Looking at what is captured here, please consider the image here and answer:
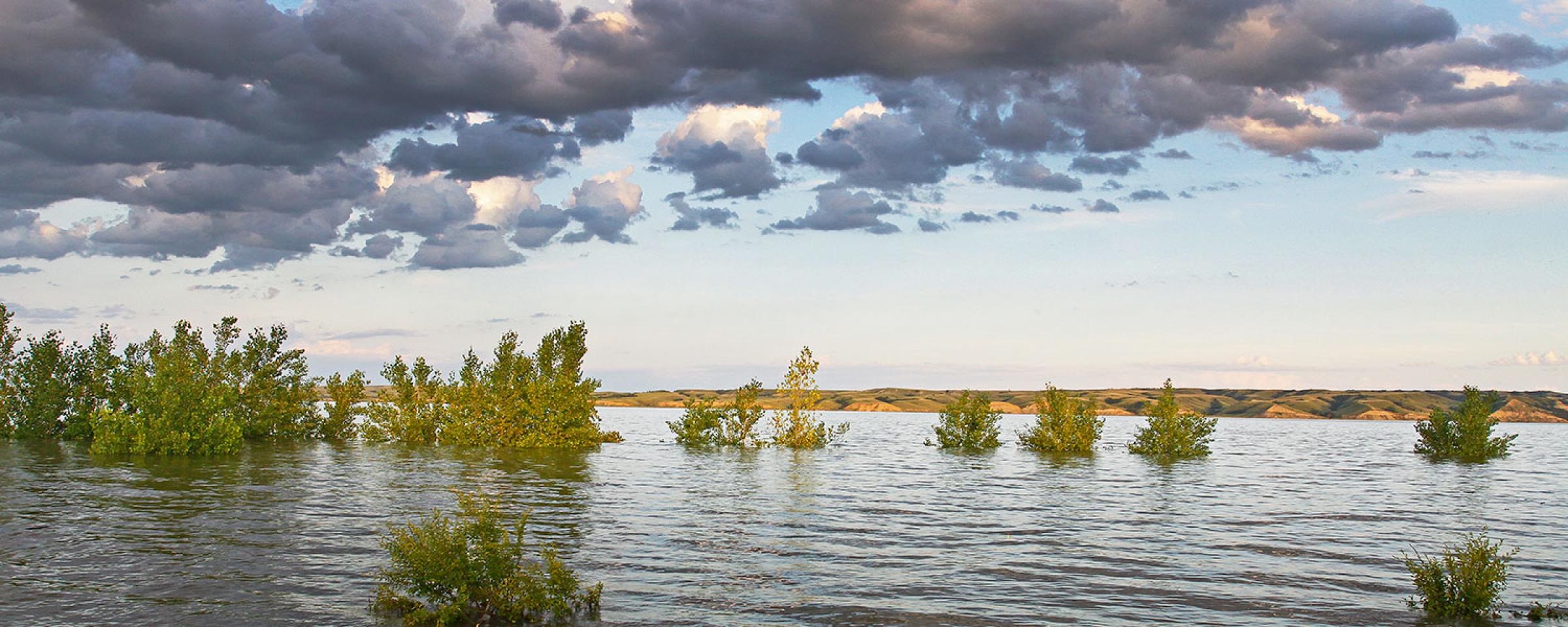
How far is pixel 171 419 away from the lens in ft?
240

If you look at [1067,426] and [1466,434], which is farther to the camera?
[1067,426]

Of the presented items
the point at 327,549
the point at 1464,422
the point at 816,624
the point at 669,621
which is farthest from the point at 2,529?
the point at 1464,422

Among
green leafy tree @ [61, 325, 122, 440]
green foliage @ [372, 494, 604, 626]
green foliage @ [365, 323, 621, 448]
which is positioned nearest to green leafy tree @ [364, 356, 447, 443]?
green foliage @ [365, 323, 621, 448]

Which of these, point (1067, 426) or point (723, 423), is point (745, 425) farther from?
point (1067, 426)

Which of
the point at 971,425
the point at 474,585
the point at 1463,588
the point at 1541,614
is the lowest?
the point at 1541,614

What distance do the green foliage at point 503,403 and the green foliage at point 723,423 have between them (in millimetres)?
9743

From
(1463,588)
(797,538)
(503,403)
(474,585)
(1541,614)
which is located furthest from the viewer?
(503,403)

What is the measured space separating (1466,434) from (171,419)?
113 metres

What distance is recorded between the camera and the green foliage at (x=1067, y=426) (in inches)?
3804

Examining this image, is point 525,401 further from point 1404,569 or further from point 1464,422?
point 1464,422

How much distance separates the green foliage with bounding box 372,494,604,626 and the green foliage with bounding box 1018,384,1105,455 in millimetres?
80005

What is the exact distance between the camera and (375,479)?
2208 inches

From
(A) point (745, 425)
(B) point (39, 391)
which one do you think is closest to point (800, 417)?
(A) point (745, 425)

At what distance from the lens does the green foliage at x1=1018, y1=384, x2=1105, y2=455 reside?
96.6 metres
